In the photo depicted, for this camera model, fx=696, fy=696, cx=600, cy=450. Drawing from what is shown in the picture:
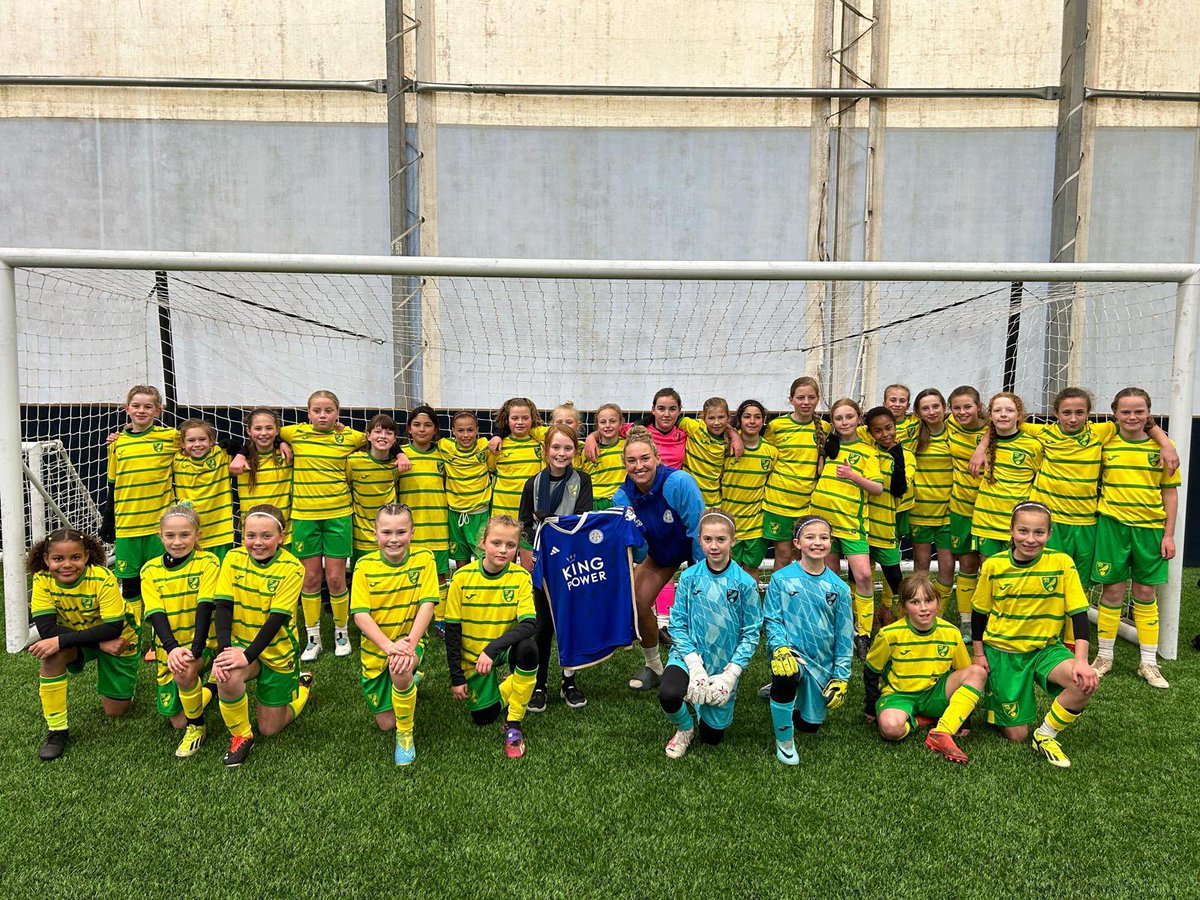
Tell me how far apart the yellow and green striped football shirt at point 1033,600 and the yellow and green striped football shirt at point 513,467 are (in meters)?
2.63

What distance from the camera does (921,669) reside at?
3.07 m

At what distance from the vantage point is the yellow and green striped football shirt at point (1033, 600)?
3.04 m

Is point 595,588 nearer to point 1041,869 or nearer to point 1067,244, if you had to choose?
point 1041,869

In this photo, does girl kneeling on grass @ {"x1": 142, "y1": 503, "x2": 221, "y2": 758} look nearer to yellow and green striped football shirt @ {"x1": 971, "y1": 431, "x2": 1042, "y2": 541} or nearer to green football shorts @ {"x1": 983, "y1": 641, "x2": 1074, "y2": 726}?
green football shorts @ {"x1": 983, "y1": 641, "x2": 1074, "y2": 726}

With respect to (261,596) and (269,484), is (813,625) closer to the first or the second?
(261,596)

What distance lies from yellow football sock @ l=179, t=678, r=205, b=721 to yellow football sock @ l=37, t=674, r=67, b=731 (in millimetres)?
522

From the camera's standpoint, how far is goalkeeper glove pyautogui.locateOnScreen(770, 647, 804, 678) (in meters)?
2.79

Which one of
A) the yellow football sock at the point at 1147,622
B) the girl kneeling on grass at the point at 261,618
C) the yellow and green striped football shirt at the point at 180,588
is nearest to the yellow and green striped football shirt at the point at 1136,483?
the yellow football sock at the point at 1147,622

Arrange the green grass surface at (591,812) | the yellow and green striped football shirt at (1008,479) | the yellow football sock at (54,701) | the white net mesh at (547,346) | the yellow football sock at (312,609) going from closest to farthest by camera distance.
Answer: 1. the green grass surface at (591,812)
2. the yellow football sock at (54,701)
3. the yellow and green striped football shirt at (1008,479)
4. the yellow football sock at (312,609)
5. the white net mesh at (547,346)

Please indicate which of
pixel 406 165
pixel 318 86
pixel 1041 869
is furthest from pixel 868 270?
pixel 318 86

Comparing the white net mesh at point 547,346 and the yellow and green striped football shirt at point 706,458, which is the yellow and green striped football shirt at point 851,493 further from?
the white net mesh at point 547,346

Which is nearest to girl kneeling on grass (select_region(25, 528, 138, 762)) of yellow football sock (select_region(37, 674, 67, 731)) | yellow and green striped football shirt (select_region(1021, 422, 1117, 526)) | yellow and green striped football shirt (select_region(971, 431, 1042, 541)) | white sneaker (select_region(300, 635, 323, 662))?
yellow football sock (select_region(37, 674, 67, 731))

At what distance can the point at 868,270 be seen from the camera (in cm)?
402

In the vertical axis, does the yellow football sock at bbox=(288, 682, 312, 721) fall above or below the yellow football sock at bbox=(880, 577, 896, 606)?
below
